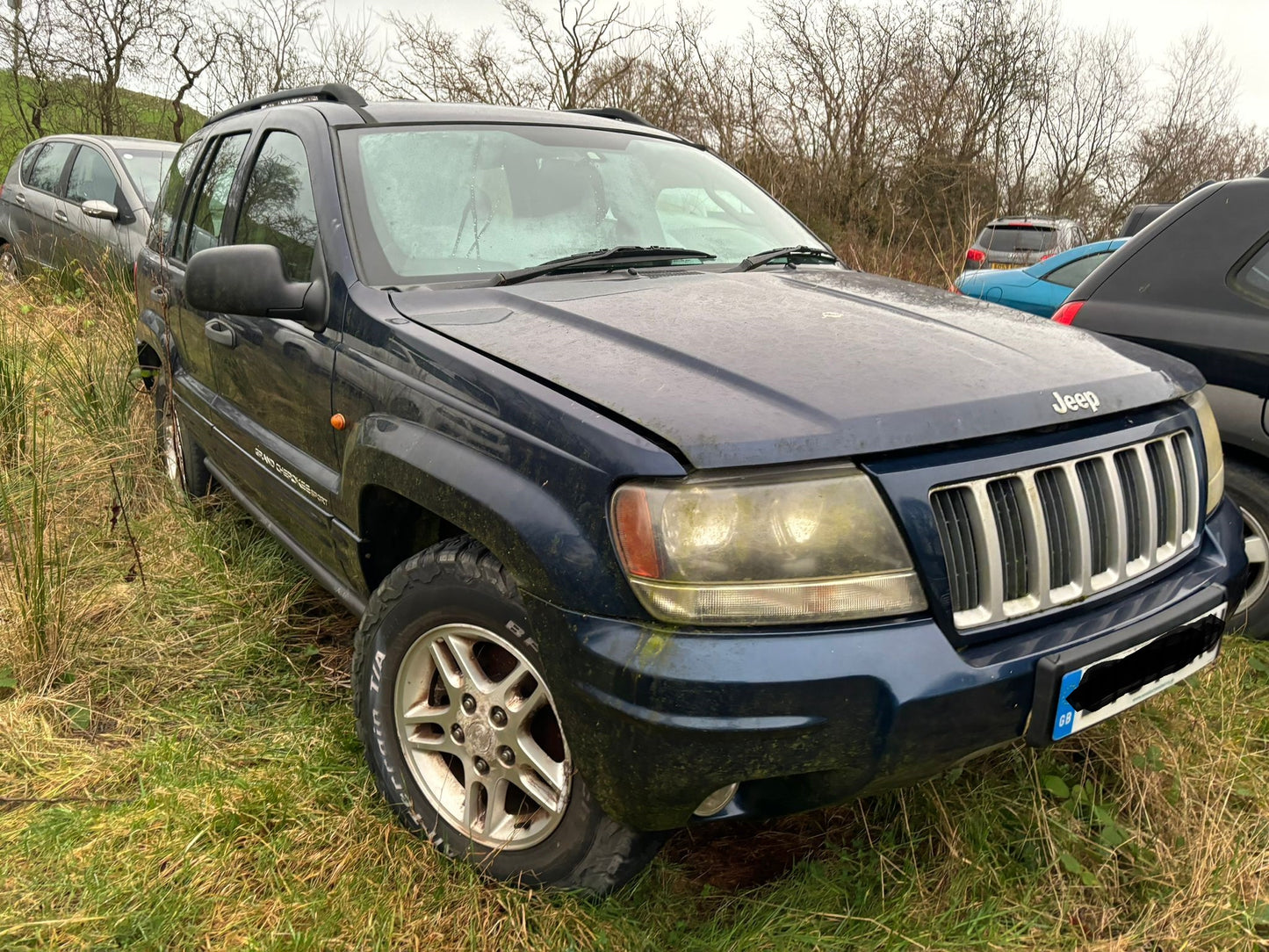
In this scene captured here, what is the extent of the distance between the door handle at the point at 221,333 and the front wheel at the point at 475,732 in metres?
1.29

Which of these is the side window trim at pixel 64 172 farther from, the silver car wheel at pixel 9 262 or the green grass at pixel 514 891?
the green grass at pixel 514 891

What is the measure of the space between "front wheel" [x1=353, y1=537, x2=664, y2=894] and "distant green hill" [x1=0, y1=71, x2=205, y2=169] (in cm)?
1543

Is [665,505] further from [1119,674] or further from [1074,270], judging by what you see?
[1074,270]

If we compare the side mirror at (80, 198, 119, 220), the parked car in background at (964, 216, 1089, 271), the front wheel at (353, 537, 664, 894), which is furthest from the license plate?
the parked car in background at (964, 216, 1089, 271)

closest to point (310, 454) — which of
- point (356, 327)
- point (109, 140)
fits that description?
point (356, 327)

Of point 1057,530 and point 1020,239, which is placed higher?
point 1020,239

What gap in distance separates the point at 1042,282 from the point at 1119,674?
512 cm

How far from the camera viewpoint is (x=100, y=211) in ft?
22.0

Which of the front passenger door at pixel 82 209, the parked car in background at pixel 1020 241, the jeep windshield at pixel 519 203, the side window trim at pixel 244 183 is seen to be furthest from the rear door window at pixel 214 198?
the parked car in background at pixel 1020 241

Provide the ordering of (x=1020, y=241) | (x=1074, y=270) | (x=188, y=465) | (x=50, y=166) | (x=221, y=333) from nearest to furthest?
1. (x=221, y=333)
2. (x=188, y=465)
3. (x=1074, y=270)
4. (x=50, y=166)
5. (x=1020, y=241)

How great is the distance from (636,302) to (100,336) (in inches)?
169

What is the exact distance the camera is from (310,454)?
2.57 meters

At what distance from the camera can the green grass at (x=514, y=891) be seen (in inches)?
74.7

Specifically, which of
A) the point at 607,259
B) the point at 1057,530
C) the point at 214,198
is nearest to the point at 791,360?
Answer: the point at 1057,530
